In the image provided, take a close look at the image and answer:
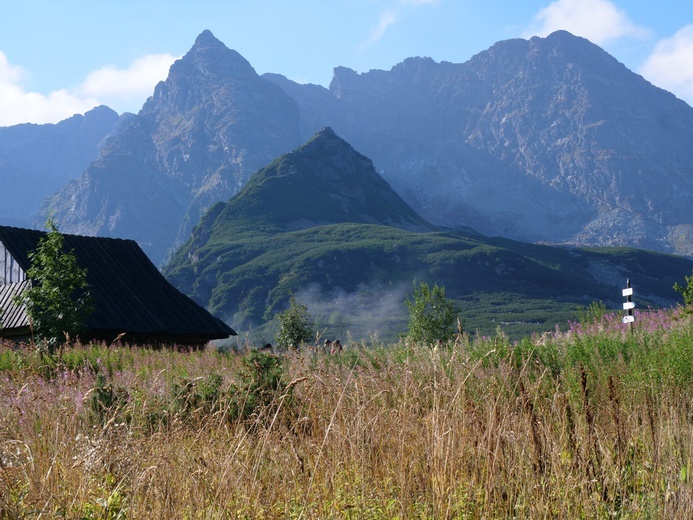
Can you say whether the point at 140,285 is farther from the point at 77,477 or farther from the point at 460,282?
the point at 460,282

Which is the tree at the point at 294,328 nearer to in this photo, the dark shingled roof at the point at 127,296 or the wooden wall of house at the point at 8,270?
the dark shingled roof at the point at 127,296

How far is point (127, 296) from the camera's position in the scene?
35.0m

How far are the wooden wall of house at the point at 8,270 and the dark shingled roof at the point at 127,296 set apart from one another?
10.5 inches

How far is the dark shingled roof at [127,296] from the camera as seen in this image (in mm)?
32812

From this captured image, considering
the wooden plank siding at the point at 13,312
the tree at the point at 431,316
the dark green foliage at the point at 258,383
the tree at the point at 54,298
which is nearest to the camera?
the dark green foliage at the point at 258,383

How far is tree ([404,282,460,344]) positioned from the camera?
33.7m

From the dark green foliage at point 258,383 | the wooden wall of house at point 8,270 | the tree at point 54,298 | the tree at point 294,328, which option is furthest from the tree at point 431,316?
the dark green foliage at point 258,383

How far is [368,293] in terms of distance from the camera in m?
178

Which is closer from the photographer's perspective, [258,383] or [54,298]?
[258,383]

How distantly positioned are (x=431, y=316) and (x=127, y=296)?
41.4ft

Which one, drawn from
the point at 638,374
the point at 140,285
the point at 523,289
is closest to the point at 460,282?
the point at 523,289

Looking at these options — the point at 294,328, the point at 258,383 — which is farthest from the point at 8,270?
the point at 258,383

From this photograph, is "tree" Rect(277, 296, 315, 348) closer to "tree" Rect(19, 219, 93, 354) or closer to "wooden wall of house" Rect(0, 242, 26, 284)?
"wooden wall of house" Rect(0, 242, 26, 284)

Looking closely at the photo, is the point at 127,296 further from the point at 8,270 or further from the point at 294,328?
the point at 294,328
